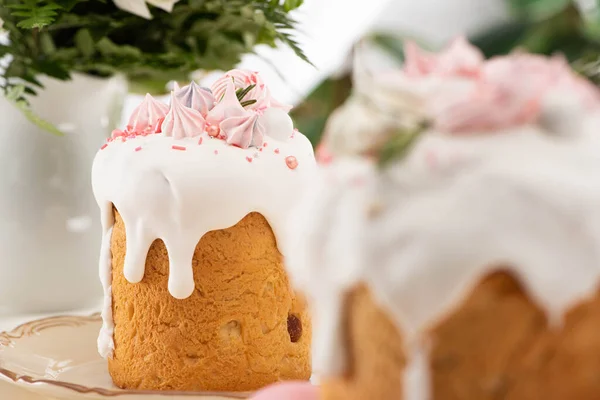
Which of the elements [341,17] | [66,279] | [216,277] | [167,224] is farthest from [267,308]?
[341,17]

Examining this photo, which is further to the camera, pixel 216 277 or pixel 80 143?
pixel 80 143

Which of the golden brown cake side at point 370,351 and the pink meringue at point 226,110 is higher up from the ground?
the golden brown cake side at point 370,351

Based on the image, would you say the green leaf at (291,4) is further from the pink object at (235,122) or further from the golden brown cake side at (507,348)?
the golden brown cake side at (507,348)

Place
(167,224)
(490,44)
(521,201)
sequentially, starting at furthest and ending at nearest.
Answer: (167,224), (490,44), (521,201)

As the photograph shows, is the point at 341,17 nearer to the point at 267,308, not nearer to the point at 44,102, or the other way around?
the point at 44,102

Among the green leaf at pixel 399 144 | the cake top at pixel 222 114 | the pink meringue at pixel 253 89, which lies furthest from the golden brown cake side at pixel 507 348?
the pink meringue at pixel 253 89

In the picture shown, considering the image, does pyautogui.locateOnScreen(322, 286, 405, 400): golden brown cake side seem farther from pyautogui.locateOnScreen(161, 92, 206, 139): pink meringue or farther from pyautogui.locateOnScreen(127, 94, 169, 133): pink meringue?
pyautogui.locateOnScreen(127, 94, 169, 133): pink meringue

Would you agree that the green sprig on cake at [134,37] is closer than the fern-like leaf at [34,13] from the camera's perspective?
No
